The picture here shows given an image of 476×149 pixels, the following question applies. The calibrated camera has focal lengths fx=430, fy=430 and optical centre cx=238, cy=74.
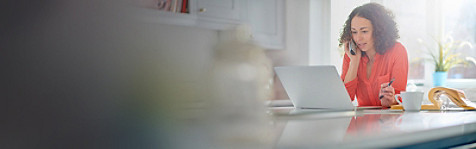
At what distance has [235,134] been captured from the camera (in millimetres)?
A: 205

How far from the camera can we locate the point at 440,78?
272 cm

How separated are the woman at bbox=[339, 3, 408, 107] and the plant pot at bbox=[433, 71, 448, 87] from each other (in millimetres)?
1132

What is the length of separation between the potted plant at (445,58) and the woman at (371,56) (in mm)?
1132

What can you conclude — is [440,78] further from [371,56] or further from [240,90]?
[240,90]

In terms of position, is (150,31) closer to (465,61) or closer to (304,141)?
(304,141)

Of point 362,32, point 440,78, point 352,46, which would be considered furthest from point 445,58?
point 352,46

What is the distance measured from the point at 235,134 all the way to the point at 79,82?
8 cm

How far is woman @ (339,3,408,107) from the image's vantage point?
1597mm

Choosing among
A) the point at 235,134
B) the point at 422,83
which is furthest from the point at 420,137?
the point at 422,83

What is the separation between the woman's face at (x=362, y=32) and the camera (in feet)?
5.60

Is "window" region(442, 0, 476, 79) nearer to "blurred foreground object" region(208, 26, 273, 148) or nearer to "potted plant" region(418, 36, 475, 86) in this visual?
"potted plant" region(418, 36, 475, 86)

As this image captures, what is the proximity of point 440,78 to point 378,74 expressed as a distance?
4.19 ft

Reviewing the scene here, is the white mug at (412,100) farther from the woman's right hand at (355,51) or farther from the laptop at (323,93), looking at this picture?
the woman's right hand at (355,51)

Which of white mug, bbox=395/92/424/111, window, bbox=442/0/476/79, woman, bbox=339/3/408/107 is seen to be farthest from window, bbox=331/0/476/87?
white mug, bbox=395/92/424/111
